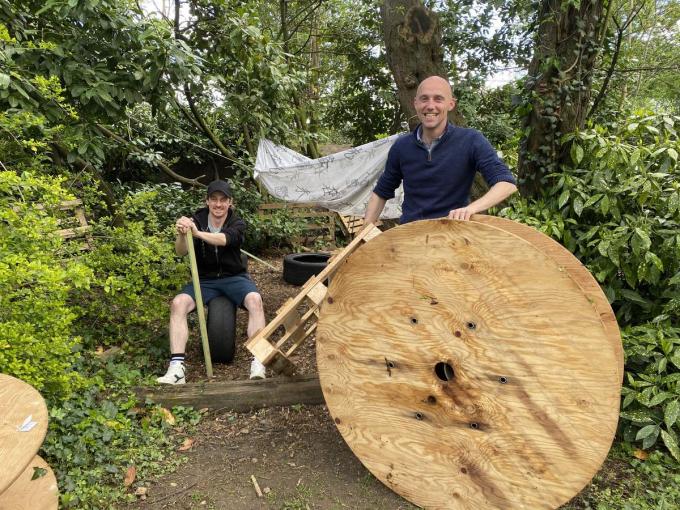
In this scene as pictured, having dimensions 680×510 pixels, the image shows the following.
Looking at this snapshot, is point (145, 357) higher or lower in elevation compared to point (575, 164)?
lower

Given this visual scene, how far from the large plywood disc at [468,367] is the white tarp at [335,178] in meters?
2.85

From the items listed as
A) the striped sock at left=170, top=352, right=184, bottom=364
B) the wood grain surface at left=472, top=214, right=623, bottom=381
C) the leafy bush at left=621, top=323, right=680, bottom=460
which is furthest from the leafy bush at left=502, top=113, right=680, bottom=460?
the striped sock at left=170, top=352, right=184, bottom=364

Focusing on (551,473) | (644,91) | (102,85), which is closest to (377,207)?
(551,473)

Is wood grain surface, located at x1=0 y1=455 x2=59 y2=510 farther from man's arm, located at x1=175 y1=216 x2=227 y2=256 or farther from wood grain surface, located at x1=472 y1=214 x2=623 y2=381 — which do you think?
wood grain surface, located at x1=472 y1=214 x2=623 y2=381

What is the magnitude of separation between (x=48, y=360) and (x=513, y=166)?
11.6ft

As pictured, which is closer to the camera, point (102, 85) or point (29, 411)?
point (29, 411)

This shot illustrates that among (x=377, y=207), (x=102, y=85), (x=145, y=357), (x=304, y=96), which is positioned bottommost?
(x=145, y=357)

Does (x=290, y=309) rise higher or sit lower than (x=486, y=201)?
lower

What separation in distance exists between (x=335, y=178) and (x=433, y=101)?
8.85 ft

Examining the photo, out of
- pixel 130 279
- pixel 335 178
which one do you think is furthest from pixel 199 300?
pixel 335 178

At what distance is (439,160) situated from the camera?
7.97 feet

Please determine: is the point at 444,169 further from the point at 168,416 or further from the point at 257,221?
the point at 257,221

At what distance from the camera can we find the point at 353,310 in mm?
2104

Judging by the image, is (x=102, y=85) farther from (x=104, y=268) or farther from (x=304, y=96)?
(x=304, y=96)
